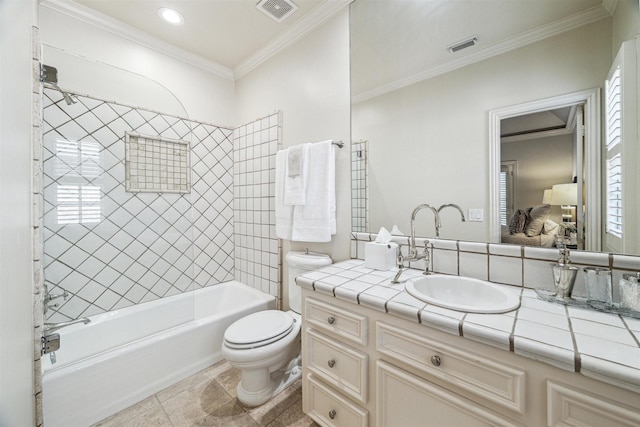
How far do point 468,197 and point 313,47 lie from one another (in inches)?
61.8

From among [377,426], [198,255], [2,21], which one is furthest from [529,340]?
[198,255]

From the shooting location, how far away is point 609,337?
0.67m

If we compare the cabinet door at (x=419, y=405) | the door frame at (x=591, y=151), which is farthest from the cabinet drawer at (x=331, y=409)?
the door frame at (x=591, y=151)

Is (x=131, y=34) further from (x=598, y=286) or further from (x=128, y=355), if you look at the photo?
(x=598, y=286)

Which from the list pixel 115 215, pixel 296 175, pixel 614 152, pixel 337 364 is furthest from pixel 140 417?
pixel 614 152

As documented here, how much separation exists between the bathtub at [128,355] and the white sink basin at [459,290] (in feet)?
4.55

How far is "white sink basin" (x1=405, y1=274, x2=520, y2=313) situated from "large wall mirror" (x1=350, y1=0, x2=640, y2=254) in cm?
25

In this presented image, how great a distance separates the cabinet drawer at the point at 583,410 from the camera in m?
0.55

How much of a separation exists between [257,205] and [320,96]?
113 cm

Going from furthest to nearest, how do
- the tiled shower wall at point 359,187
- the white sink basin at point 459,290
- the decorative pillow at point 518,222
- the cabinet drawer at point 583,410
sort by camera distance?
1. the tiled shower wall at point 359,187
2. the decorative pillow at point 518,222
3. the white sink basin at point 459,290
4. the cabinet drawer at point 583,410

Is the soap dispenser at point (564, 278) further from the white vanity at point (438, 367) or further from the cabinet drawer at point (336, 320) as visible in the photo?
the cabinet drawer at point (336, 320)

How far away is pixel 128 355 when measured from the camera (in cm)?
147

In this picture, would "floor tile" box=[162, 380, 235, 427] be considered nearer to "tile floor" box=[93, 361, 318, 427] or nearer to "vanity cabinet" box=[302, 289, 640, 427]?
"tile floor" box=[93, 361, 318, 427]

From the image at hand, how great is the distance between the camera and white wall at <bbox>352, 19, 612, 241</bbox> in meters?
1.00
